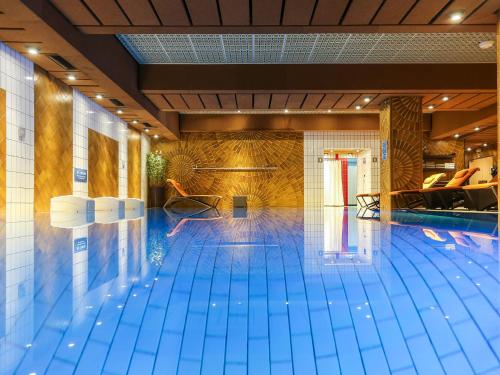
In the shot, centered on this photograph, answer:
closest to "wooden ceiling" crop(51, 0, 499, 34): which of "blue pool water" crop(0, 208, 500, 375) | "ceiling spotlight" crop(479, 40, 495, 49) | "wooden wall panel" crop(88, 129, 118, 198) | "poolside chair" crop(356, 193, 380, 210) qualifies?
"ceiling spotlight" crop(479, 40, 495, 49)

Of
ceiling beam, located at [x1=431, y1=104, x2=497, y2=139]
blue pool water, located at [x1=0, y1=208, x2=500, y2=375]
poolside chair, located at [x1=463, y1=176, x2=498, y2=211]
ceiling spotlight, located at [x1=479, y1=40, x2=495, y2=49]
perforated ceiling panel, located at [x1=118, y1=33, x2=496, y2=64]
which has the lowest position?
blue pool water, located at [x1=0, y1=208, x2=500, y2=375]

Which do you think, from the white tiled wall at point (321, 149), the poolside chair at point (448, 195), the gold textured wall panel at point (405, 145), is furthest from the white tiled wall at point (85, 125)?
the poolside chair at point (448, 195)

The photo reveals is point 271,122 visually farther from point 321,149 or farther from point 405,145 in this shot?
point 405,145

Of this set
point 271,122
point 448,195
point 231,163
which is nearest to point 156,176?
point 231,163

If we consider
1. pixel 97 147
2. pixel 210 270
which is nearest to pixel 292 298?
pixel 210 270

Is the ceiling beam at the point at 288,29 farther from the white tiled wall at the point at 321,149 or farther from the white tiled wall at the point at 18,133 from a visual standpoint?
the white tiled wall at the point at 321,149

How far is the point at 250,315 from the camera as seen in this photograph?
4.31 ft

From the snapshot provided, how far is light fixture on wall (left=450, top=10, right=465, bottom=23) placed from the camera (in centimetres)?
519

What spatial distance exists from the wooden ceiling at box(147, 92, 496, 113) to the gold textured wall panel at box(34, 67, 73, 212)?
187cm

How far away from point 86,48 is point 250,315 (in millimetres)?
5959

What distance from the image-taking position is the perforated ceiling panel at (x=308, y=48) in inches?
274

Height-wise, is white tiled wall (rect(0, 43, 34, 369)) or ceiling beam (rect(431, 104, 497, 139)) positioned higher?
ceiling beam (rect(431, 104, 497, 139))

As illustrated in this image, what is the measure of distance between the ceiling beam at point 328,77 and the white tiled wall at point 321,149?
251 inches

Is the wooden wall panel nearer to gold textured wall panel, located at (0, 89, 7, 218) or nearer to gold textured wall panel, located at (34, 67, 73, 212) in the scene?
gold textured wall panel, located at (34, 67, 73, 212)
